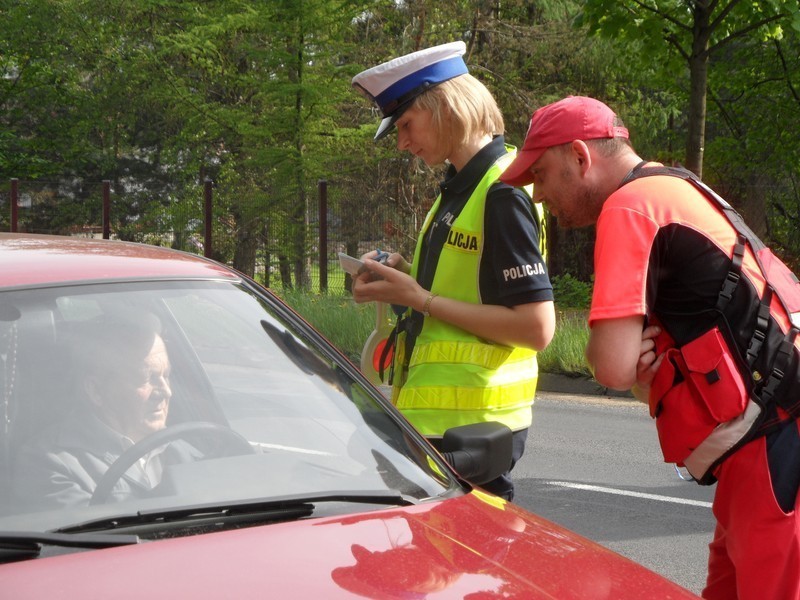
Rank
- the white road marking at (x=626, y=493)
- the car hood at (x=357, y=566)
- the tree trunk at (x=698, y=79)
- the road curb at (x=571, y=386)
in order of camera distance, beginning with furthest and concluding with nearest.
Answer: the tree trunk at (x=698, y=79), the road curb at (x=571, y=386), the white road marking at (x=626, y=493), the car hood at (x=357, y=566)

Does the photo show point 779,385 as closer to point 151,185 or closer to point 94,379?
point 94,379

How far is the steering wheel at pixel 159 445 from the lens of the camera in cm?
236

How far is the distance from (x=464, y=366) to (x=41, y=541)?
4.95 ft


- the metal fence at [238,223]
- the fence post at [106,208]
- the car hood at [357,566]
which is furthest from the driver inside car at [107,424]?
the fence post at [106,208]

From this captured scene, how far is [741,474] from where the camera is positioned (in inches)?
102

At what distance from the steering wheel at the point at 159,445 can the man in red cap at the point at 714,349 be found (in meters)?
0.82

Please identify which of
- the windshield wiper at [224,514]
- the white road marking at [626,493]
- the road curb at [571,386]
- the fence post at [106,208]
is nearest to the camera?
the windshield wiper at [224,514]

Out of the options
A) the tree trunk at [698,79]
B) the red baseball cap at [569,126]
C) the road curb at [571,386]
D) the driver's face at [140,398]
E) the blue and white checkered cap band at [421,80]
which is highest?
the tree trunk at [698,79]

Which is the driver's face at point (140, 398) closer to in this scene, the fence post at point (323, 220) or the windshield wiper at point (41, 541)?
the windshield wiper at point (41, 541)

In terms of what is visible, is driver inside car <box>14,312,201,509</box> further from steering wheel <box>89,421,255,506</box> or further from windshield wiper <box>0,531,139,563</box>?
windshield wiper <box>0,531,139,563</box>

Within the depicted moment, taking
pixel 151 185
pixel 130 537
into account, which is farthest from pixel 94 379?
pixel 151 185

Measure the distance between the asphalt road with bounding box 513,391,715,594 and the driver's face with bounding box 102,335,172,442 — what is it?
3.21 meters

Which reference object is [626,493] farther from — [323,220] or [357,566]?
[323,220]

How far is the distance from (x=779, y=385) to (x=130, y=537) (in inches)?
54.7
